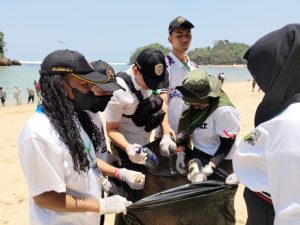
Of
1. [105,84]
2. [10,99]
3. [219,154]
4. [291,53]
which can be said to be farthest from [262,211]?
[10,99]

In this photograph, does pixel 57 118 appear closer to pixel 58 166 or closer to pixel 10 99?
pixel 58 166

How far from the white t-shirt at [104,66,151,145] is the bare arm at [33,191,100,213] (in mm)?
1044

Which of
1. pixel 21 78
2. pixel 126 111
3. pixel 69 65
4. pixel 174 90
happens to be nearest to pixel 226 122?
pixel 126 111

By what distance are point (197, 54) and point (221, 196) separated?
12113 centimetres

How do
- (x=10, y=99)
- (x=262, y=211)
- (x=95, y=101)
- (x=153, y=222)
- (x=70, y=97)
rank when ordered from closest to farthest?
1. (x=262, y=211)
2. (x=70, y=97)
3. (x=95, y=101)
4. (x=153, y=222)
5. (x=10, y=99)

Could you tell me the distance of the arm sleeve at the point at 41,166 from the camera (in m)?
1.49

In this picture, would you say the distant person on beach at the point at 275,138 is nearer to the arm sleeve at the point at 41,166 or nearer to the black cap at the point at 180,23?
the arm sleeve at the point at 41,166

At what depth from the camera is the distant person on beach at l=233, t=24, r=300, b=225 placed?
3.49 ft

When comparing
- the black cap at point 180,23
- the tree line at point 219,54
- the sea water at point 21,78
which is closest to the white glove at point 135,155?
the black cap at point 180,23

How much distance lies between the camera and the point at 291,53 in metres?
1.21

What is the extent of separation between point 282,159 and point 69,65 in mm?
987

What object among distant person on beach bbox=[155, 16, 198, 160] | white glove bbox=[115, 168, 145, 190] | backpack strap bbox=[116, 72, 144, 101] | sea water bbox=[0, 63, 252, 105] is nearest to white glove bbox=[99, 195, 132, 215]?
white glove bbox=[115, 168, 145, 190]

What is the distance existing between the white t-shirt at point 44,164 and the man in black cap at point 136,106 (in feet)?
3.02

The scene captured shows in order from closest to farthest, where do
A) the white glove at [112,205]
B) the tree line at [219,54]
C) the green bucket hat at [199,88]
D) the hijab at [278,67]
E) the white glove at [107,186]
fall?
the hijab at [278,67]
the white glove at [112,205]
the white glove at [107,186]
the green bucket hat at [199,88]
the tree line at [219,54]
